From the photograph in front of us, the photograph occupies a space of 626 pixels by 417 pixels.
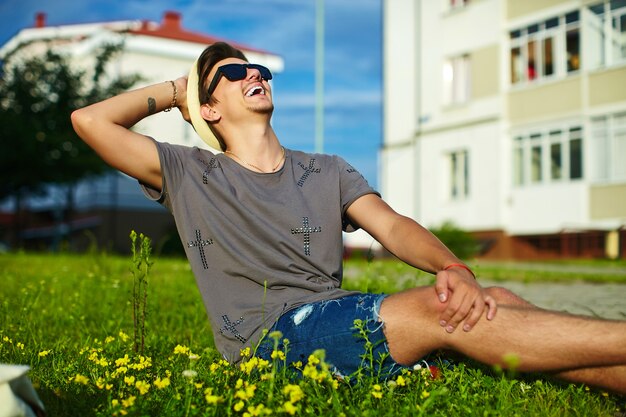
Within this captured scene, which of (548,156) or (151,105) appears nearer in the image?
(151,105)

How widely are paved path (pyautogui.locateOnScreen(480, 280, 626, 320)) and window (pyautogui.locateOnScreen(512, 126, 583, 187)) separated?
13471 mm

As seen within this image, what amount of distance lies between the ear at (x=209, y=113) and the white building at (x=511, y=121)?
61.7ft

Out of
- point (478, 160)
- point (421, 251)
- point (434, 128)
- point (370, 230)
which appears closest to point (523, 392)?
point (421, 251)

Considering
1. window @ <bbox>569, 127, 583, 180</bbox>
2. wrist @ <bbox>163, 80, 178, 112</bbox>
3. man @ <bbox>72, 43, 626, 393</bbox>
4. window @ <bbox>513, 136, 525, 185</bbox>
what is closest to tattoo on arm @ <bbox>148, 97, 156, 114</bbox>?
man @ <bbox>72, 43, 626, 393</bbox>

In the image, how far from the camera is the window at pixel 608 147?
70.8ft

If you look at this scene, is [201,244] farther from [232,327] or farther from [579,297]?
[579,297]

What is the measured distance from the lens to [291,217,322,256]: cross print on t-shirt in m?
3.34

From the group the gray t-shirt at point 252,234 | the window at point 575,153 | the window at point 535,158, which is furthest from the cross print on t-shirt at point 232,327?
the window at point 535,158

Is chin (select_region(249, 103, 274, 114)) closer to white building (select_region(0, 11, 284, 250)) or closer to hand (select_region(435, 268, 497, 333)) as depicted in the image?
hand (select_region(435, 268, 497, 333))

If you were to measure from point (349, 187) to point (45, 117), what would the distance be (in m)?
23.0

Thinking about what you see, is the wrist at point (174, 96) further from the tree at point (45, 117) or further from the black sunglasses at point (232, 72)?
the tree at point (45, 117)

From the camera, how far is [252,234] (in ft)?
11.0

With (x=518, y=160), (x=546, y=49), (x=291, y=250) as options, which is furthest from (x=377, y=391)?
(x=546, y=49)

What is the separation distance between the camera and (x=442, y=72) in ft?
89.4
